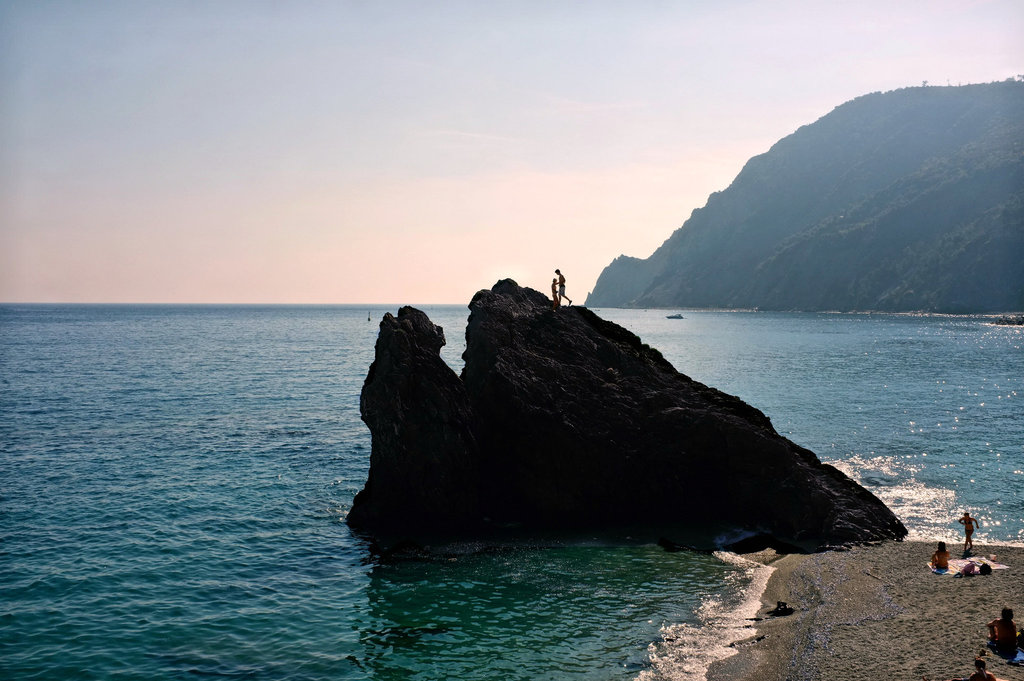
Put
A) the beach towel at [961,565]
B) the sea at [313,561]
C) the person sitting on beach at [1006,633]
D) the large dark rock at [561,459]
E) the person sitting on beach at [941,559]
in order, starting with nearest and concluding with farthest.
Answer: the person sitting on beach at [1006,633] → the sea at [313,561] → the beach towel at [961,565] → the person sitting on beach at [941,559] → the large dark rock at [561,459]

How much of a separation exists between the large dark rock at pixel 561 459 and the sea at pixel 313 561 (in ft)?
8.35

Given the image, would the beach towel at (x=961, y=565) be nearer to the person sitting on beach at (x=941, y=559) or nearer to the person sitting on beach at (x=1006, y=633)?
the person sitting on beach at (x=941, y=559)

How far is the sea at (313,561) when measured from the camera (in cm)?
1872

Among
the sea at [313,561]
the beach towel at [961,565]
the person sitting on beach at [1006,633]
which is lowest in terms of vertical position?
the sea at [313,561]

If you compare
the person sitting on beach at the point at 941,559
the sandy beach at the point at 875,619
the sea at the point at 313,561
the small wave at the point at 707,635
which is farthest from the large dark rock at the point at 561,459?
the small wave at the point at 707,635

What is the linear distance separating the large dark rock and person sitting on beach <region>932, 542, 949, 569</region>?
3.79 m

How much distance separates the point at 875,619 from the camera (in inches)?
789

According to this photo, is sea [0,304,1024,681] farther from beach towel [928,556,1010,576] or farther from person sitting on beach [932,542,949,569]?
person sitting on beach [932,542,949,569]

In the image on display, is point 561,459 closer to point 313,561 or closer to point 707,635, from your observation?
point 313,561

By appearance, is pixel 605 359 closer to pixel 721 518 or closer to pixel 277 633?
pixel 721 518

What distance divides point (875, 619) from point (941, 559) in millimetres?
5651

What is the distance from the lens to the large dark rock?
2905cm

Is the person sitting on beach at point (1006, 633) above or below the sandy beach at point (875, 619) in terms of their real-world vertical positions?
above

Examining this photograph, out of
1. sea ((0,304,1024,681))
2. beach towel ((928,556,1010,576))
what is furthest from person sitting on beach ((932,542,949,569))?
sea ((0,304,1024,681))
